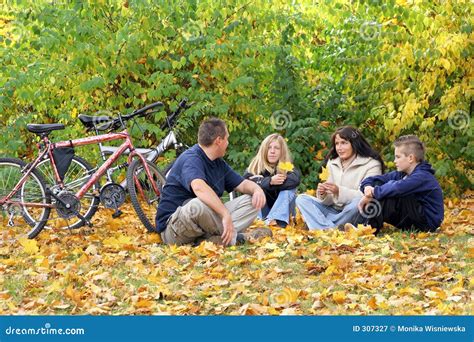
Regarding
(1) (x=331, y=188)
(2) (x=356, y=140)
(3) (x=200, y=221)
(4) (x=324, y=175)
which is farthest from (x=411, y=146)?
(3) (x=200, y=221)

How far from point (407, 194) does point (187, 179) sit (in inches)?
77.1

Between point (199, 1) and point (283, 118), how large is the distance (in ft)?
6.12

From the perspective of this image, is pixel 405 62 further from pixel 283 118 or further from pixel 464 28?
pixel 283 118

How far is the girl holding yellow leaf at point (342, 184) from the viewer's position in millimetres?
8141

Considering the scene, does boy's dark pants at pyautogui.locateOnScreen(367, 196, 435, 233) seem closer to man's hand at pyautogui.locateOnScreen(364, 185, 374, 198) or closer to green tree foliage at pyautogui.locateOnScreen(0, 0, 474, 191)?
man's hand at pyautogui.locateOnScreen(364, 185, 374, 198)

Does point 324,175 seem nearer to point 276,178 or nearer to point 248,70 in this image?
point 276,178

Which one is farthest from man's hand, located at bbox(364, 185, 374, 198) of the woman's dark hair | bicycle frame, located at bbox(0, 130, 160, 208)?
bicycle frame, located at bbox(0, 130, 160, 208)

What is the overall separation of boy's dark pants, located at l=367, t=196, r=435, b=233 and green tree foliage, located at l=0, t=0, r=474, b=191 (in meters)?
2.25

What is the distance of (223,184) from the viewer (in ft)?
24.6

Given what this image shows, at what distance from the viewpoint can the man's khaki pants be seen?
718 cm

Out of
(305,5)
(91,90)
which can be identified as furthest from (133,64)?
(305,5)

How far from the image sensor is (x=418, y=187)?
7.66 m

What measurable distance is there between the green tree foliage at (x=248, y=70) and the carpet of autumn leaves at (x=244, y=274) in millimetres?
2476

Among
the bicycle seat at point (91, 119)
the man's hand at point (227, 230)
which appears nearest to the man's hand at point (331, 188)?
the man's hand at point (227, 230)
